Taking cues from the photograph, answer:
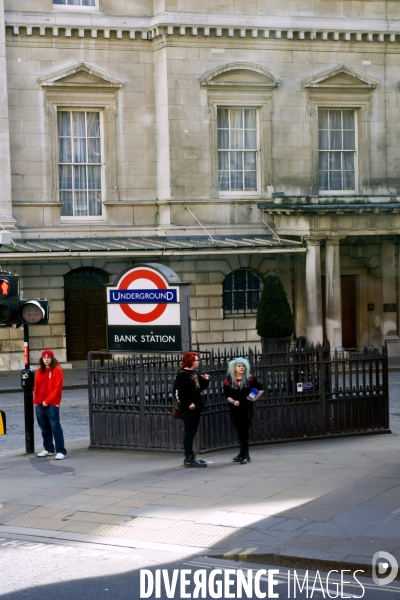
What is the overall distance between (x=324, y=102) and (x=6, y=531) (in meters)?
23.6

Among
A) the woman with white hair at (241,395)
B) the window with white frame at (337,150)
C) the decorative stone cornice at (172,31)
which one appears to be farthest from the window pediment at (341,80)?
the woman with white hair at (241,395)

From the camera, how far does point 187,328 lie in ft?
54.9

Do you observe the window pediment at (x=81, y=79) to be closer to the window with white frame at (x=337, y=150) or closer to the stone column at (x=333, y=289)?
the window with white frame at (x=337, y=150)

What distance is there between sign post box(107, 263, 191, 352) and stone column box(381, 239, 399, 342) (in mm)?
18702

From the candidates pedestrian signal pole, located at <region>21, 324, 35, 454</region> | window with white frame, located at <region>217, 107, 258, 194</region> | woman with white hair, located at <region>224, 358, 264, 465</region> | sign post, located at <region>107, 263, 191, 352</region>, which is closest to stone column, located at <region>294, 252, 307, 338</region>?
window with white frame, located at <region>217, 107, 258, 194</region>

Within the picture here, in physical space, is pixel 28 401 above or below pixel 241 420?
above

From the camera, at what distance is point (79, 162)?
31766 mm

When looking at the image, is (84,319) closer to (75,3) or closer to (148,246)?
(148,246)


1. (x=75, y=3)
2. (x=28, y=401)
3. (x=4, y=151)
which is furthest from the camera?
(x=75, y=3)

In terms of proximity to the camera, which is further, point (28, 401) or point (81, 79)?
point (81, 79)

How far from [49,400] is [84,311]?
16036 millimetres

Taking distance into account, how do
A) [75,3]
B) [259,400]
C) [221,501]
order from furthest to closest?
[75,3] < [259,400] < [221,501]

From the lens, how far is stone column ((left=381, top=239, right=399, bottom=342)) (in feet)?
114

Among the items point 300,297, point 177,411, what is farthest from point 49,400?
point 300,297
